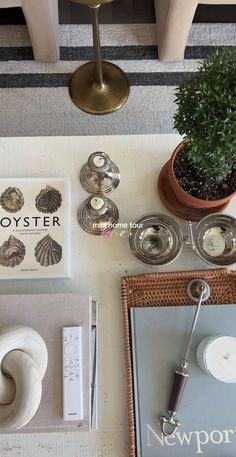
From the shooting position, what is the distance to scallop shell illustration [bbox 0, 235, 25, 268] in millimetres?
816

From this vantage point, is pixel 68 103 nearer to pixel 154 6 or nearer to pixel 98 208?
pixel 154 6

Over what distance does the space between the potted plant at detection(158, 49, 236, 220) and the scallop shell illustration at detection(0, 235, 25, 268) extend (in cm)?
30

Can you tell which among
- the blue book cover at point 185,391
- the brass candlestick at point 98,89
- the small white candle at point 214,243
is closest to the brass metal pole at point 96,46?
the brass candlestick at point 98,89

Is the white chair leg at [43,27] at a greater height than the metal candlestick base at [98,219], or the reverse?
the white chair leg at [43,27]

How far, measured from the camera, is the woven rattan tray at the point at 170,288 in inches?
31.3

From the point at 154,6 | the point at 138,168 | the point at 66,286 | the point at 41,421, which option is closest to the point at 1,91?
the point at 154,6

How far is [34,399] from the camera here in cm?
58

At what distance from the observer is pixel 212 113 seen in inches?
24.7

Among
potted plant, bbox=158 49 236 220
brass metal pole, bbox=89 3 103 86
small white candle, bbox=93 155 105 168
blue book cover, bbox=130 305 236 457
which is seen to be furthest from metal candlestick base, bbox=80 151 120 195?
brass metal pole, bbox=89 3 103 86

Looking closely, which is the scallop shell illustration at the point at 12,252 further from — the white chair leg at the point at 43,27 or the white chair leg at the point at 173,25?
the white chair leg at the point at 173,25

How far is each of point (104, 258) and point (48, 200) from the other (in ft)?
0.50

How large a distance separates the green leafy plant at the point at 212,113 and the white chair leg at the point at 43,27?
61 centimetres

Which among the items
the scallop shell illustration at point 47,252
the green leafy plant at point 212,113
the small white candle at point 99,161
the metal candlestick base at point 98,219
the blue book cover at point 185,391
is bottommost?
the blue book cover at point 185,391

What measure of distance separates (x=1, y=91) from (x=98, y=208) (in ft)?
2.31
